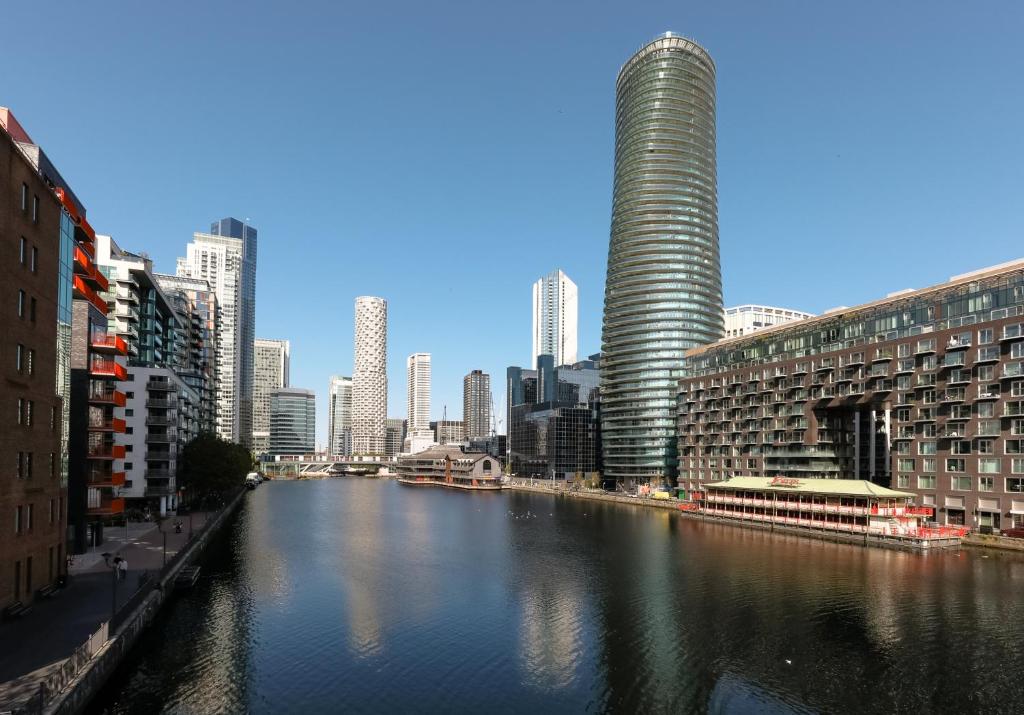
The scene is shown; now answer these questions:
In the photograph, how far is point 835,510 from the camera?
112m

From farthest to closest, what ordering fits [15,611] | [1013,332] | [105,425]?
[1013,332] → [105,425] → [15,611]

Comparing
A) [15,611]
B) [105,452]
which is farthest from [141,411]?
[15,611]

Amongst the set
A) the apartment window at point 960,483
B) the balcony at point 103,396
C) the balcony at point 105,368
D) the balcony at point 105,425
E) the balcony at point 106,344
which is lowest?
the apartment window at point 960,483

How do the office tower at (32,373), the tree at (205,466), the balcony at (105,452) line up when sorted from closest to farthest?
1. the office tower at (32,373)
2. the balcony at (105,452)
3. the tree at (205,466)

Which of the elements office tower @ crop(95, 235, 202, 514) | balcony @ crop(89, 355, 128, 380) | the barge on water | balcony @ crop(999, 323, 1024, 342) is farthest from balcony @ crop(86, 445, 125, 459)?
balcony @ crop(999, 323, 1024, 342)

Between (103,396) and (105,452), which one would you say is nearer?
(103,396)

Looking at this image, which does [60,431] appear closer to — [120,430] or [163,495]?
[120,430]

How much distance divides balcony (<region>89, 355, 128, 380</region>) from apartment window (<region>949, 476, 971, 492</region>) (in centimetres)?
12044

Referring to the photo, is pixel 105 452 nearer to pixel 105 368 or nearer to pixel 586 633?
pixel 105 368

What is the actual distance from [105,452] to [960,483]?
123 metres

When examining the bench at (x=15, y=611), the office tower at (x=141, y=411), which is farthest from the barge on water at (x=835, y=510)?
the office tower at (x=141, y=411)

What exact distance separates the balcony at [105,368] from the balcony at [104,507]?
17.3 m

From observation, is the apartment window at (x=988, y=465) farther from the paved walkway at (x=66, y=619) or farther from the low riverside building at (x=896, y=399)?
the paved walkway at (x=66, y=619)

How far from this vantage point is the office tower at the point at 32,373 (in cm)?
4550
